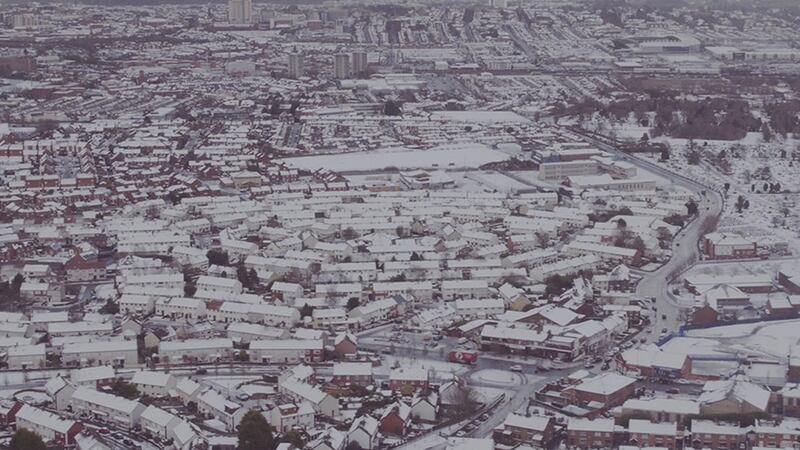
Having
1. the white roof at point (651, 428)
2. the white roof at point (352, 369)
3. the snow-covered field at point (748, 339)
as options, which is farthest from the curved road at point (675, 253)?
the white roof at point (352, 369)

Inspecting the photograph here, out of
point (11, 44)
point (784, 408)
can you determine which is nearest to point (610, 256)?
point (784, 408)

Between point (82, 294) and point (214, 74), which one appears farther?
point (214, 74)

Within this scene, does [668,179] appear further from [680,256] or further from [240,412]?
[240,412]

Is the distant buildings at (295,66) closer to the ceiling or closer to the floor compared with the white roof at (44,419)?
closer to the ceiling

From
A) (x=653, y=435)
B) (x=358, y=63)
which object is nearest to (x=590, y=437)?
(x=653, y=435)

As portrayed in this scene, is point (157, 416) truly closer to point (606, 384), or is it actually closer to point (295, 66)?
point (606, 384)

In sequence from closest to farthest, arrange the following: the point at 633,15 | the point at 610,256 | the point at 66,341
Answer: the point at 66,341 → the point at 610,256 → the point at 633,15

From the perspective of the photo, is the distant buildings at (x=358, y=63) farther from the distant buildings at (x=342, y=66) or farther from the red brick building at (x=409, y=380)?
the red brick building at (x=409, y=380)
